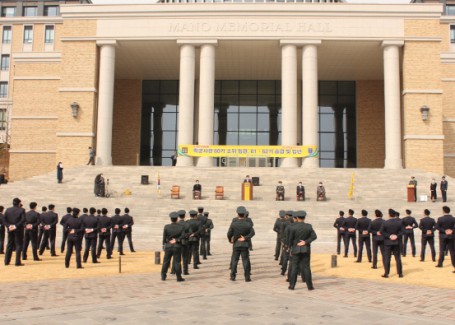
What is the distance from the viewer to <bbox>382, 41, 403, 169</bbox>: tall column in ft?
111

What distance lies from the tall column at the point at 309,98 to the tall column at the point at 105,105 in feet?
48.1

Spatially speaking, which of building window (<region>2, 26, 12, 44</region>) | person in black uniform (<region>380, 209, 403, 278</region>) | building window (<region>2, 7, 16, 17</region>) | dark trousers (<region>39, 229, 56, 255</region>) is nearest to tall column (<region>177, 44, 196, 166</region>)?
dark trousers (<region>39, 229, 56, 255</region>)

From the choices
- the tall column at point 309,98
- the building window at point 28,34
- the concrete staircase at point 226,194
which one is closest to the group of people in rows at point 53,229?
the concrete staircase at point 226,194

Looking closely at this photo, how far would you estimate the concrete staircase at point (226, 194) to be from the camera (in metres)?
21.1

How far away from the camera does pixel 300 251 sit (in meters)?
9.77

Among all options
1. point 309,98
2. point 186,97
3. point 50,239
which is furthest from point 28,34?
point 50,239

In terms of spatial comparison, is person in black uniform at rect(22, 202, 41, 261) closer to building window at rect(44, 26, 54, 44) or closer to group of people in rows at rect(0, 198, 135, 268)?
group of people in rows at rect(0, 198, 135, 268)

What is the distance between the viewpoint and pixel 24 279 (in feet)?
34.8

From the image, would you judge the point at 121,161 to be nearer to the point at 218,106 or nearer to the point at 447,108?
the point at 218,106

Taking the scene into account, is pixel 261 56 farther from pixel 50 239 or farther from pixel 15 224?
pixel 15 224

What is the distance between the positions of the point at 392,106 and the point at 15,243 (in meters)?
28.8

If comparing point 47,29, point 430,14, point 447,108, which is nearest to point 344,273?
point 430,14

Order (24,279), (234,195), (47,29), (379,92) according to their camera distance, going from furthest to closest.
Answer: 1. (47,29)
2. (379,92)
3. (234,195)
4. (24,279)

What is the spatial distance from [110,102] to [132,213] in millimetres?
15717
